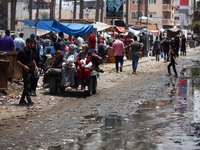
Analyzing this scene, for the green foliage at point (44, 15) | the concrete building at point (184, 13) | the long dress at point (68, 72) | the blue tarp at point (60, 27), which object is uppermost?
the concrete building at point (184, 13)

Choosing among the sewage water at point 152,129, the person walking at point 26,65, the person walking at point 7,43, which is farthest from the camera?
the person walking at point 7,43

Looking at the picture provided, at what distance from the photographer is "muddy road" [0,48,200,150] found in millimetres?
6285

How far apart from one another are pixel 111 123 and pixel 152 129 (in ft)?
3.26

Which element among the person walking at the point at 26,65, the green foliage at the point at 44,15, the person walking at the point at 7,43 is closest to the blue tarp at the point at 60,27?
the person walking at the point at 7,43

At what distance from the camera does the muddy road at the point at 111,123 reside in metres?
6.29

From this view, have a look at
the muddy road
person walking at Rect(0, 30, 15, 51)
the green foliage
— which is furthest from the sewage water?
the green foliage

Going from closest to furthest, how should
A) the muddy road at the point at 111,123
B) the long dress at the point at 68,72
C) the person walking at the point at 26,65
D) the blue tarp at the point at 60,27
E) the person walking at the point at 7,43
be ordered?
the muddy road at the point at 111,123 → the person walking at the point at 26,65 → the long dress at the point at 68,72 → the person walking at the point at 7,43 → the blue tarp at the point at 60,27

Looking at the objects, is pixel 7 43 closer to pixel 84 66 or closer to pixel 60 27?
pixel 84 66

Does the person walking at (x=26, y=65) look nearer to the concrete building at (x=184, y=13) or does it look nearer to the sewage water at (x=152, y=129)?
the sewage water at (x=152, y=129)

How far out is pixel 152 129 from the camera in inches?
288

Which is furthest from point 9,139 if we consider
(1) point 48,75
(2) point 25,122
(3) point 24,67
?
(1) point 48,75

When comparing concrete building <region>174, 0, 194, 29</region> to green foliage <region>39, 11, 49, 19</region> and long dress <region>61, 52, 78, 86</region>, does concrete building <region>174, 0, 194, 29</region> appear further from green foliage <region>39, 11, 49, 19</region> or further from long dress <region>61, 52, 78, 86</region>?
long dress <region>61, 52, 78, 86</region>

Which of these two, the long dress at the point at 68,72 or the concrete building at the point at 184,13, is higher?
the concrete building at the point at 184,13

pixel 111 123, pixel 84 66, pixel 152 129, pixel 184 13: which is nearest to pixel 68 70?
pixel 84 66
